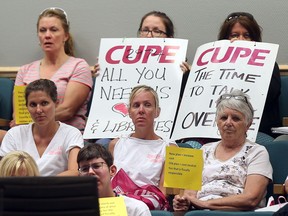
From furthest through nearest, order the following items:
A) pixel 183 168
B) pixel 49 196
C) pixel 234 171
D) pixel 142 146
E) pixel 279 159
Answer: pixel 142 146, pixel 279 159, pixel 234 171, pixel 183 168, pixel 49 196

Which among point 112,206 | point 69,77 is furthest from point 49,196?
point 69,77

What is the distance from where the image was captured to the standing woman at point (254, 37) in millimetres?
5922

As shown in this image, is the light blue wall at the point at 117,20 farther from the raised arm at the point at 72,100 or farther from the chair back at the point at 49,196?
the chair back at the point at 49,196

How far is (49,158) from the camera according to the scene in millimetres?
5336

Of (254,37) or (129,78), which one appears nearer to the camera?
(254,37)

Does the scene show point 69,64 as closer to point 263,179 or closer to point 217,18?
point 217,18

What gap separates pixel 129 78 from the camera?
6.07 metres

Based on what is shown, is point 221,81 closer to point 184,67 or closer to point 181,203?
point 184,67

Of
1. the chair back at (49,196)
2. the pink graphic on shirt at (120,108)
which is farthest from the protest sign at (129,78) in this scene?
the chair back at (49,196)

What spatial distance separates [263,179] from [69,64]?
205 centimetres

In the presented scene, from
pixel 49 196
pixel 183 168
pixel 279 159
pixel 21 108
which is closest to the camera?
pixel 49 196

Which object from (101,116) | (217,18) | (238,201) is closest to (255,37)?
(217,18)

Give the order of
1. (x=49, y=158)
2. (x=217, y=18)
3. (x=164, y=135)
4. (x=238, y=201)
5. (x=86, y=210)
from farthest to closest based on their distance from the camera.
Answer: (x=217, y=18) → (x=164, y=135) → (x=49, y=158) → (x=238, y=201) → (x=86, y=210)

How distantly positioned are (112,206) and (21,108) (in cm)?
206
